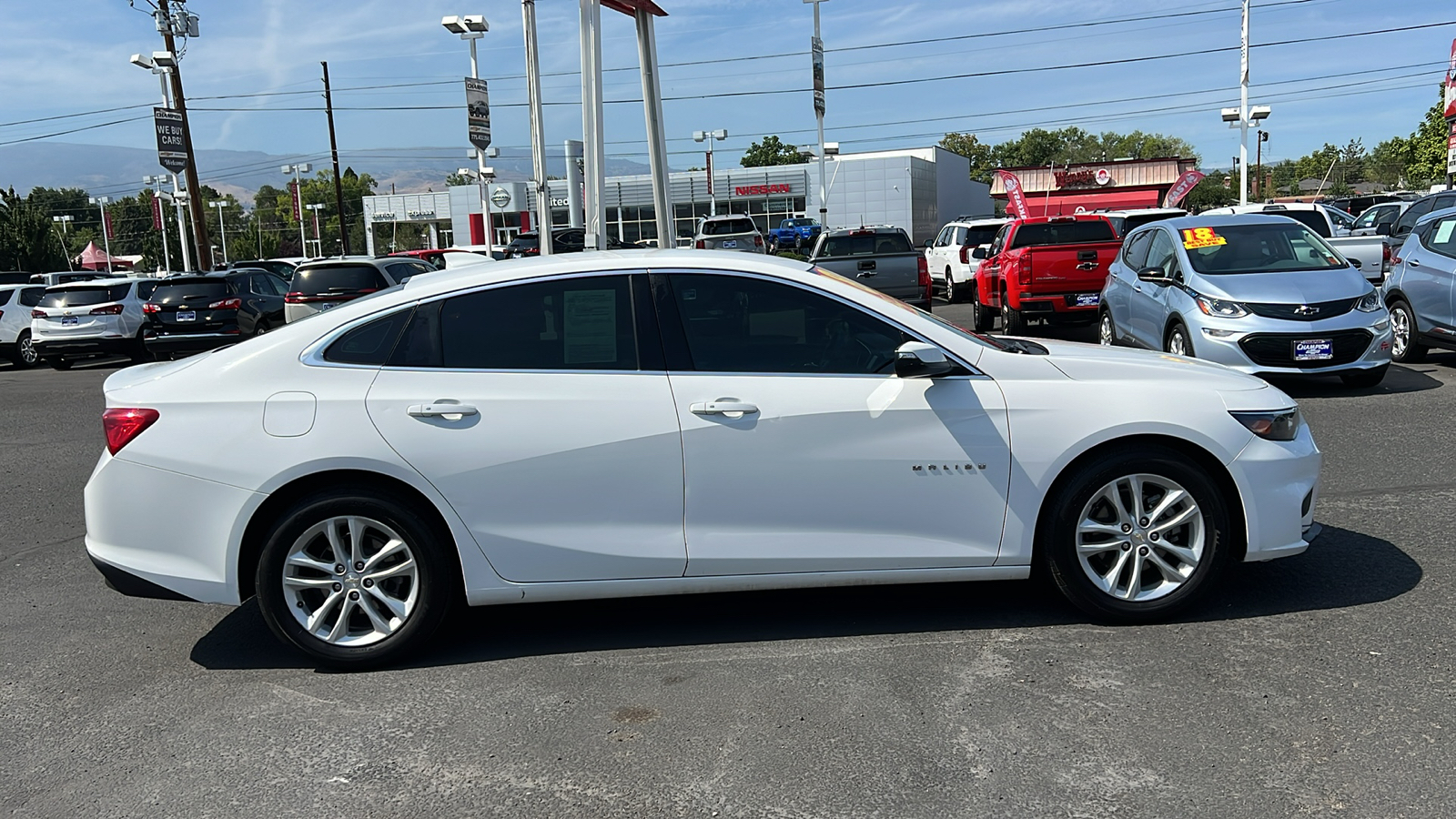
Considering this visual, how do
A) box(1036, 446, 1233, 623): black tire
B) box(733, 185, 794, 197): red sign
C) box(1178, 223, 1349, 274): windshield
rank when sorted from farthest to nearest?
box(733, 185, 794, 197): red sign < box(1178, 223, 1349, 274): windshield < box(1036, 446, 1233, 623): black tire

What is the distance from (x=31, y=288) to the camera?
66.9 ft

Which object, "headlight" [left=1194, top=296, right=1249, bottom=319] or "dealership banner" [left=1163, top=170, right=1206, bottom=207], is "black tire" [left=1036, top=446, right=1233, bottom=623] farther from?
"dealership banner" [left=1163, top=170, right=1206, bottom=207]

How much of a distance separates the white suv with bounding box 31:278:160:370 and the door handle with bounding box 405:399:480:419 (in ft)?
58.8

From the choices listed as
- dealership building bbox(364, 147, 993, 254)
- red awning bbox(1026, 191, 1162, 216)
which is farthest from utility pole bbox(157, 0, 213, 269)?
dealership building bbox(364, 147, 993, 254)

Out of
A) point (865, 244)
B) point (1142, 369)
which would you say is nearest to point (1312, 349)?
point (1142, 369)

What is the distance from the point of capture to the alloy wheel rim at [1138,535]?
15.0 ft

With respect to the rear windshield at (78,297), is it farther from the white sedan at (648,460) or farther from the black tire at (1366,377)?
the black tire at (1366,377)

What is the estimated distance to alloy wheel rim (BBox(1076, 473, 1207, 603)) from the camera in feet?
15.0

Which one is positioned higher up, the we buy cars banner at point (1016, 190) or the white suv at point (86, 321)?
the we buy cars banner at point (1016, 190)

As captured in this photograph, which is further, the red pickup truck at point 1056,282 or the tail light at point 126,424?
the red pickup truck at point 1056,282

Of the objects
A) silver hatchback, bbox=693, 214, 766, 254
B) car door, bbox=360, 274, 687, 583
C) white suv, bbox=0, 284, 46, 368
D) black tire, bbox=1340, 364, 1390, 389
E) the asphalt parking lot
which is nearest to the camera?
the asphalt parking lot

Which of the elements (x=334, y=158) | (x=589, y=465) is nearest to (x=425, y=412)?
(x=589, y=465)

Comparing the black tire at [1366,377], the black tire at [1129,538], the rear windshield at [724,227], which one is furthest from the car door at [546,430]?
the rear windshield at [724,227]

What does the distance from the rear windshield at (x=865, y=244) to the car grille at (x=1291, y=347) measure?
9234 mm
